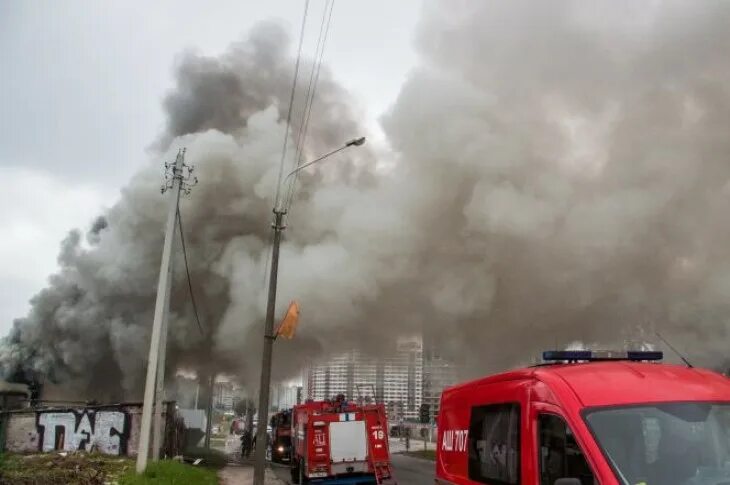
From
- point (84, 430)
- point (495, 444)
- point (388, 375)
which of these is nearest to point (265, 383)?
point (495, 444)

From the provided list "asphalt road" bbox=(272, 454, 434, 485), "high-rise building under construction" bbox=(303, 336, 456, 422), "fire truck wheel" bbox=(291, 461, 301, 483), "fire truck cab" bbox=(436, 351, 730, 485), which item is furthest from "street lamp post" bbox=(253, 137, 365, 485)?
"high-rise building under construction" bbox=(303, 336, 456, 422)

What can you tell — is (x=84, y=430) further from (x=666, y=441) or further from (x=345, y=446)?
(x=666, y=441)

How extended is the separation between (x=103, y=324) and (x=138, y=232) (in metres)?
4.83

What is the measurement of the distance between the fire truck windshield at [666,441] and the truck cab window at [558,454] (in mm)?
157

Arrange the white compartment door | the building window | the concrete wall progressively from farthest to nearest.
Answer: the concrete wall → the white compartment door → the building window

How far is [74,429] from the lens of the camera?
59.3 ft

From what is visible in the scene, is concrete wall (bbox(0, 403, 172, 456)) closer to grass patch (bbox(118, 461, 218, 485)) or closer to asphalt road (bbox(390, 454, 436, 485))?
grass patch (bbox(118, 461, 218, 485))

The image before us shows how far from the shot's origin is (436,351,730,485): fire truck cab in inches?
133

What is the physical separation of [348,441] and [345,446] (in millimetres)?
131

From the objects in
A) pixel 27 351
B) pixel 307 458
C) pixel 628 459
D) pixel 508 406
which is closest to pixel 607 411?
pixel 628 459

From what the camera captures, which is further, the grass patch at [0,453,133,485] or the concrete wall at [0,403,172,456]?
the concrete wall at [0,403,172,456]

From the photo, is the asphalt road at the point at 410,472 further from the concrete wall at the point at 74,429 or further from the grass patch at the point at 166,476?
the concrete wall at the point at 74,429

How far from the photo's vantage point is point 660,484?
3.27 metres

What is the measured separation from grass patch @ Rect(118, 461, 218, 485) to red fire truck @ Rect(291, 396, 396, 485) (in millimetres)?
2413
